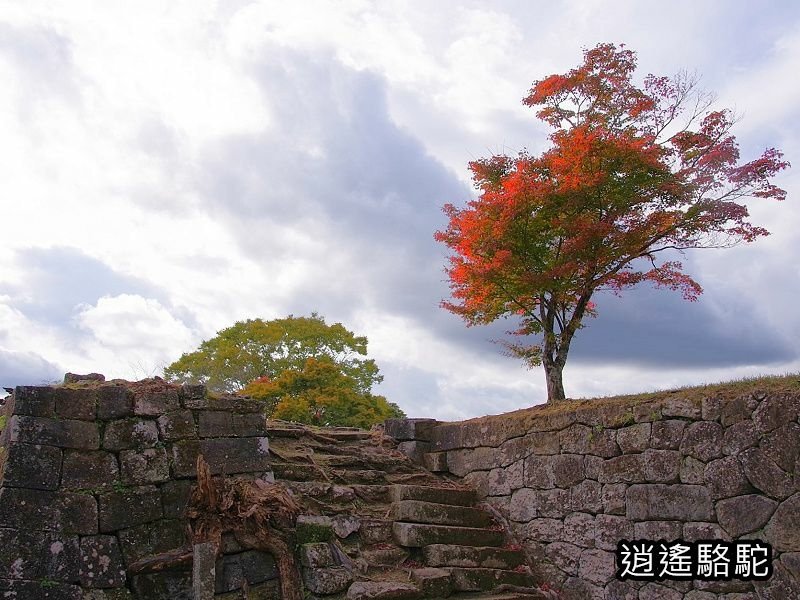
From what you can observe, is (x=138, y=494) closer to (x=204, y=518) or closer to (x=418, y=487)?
(x=204, y=518)

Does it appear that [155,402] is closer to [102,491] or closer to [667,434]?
[102,491]

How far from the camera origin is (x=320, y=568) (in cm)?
698

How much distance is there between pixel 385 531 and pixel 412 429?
250 centimetres

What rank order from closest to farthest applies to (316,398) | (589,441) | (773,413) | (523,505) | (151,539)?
(773,413) < (151,539) < (589,441) < (523,505) < (316,398)

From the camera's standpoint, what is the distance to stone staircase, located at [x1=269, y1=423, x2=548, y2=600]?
23.3 feet

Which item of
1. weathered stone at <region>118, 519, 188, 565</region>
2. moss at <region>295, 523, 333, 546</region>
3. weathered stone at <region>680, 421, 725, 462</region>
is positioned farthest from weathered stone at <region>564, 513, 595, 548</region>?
weathered stone at <region>118, 519, 188, 565</region>

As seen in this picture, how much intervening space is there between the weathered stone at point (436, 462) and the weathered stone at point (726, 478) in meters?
4.25

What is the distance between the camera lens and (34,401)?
22.7ft

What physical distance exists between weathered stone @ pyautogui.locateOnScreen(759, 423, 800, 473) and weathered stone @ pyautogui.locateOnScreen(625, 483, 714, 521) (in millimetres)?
749

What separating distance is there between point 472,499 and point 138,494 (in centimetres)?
438

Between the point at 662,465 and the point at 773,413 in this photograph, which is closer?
the point at 773,413

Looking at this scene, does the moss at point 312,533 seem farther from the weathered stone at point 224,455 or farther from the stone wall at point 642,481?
the stone wall at point 642,481

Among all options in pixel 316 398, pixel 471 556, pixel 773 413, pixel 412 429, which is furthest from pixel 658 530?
pixel 316 398

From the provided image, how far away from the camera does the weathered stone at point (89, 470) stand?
269 inches
